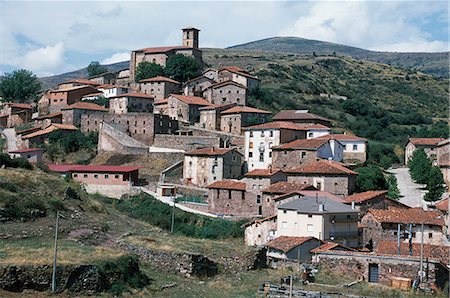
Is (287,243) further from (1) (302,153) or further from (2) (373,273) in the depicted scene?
(1) (302,153)

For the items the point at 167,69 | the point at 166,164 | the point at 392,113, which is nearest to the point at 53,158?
the point at 166,164

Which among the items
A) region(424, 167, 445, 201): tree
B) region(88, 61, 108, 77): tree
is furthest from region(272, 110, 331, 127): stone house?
region(88, 61, 108, 77): tree

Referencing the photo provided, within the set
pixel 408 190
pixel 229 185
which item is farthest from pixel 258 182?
pixel 408 190

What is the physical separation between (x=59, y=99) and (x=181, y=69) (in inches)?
666

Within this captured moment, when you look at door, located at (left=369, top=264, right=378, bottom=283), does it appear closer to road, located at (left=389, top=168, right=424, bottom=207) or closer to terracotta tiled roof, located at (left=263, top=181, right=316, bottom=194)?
terracotta tiled roof, located at (left=263, top=181, right=316, bottom=194)

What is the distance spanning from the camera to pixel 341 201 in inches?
1818

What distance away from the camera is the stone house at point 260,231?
44281 millimetres

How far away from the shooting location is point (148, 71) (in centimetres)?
9088

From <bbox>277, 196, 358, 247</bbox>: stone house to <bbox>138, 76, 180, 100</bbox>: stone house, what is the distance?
43697 mm

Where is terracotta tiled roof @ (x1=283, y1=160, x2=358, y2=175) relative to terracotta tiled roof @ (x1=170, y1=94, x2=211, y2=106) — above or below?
below

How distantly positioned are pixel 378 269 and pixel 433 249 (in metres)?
9.15

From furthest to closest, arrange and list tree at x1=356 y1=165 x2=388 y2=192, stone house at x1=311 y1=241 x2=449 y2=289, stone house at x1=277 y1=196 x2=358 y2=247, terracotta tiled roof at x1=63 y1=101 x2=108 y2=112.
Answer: terracotta tiled roof at x1=63 y1=101 x2=108 y2=112 < tree at x1=356 y1=165 x2=388 y2=192 < stone house at x1=277 y1=196 x2=358 y2=247 < stone house at x1=311 y1=241 x2=449 y2=289

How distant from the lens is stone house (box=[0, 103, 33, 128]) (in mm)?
85375

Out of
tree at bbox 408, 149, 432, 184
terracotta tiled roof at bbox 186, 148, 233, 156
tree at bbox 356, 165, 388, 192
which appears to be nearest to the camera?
tree at bbox 356, 165, 388, 192
